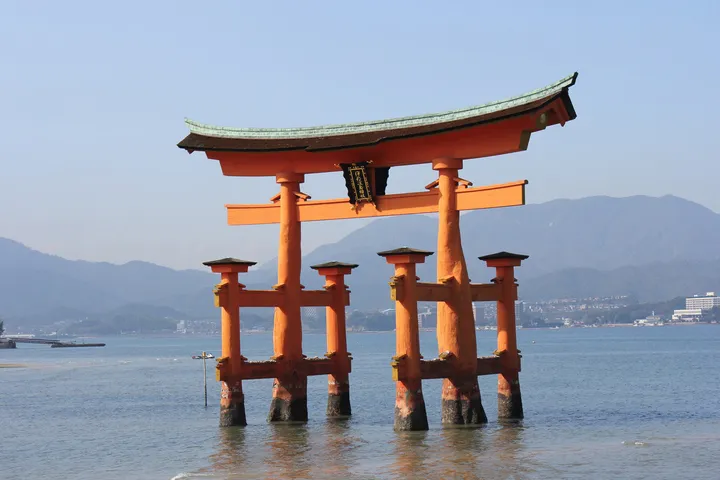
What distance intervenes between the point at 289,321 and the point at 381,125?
7064 millimetres

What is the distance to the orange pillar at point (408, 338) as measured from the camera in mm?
31969

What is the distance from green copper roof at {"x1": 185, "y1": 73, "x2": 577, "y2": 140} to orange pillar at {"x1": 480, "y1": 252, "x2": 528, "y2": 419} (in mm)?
4712

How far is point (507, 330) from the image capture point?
1417 inches

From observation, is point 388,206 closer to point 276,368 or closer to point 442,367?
point 442,367

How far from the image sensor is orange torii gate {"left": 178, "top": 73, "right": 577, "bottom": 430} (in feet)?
107

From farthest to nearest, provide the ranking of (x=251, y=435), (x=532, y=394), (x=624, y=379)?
(x=624, y=379) < (x=532, y=394) < (x=251, y=435)

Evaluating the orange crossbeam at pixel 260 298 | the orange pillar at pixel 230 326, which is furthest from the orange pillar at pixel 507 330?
the orange pillar at pixel 230 326

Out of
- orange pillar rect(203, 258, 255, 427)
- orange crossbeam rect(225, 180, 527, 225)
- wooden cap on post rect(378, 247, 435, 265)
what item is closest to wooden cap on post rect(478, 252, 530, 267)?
orange crossbeam rect(225, 180, 527, 225)

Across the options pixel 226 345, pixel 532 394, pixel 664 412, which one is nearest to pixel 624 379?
pixel 532 394

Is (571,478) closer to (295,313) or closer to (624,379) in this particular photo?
(295,313)

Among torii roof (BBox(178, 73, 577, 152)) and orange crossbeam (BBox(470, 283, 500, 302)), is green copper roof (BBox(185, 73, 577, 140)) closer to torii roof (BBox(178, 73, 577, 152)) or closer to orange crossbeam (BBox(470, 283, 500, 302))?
torii roof (BBox(178, 73, 577, 152))

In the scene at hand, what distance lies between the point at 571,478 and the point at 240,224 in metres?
16.5

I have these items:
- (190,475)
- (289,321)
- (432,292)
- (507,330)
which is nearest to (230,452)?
(190,475)

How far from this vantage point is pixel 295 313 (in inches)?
1465
